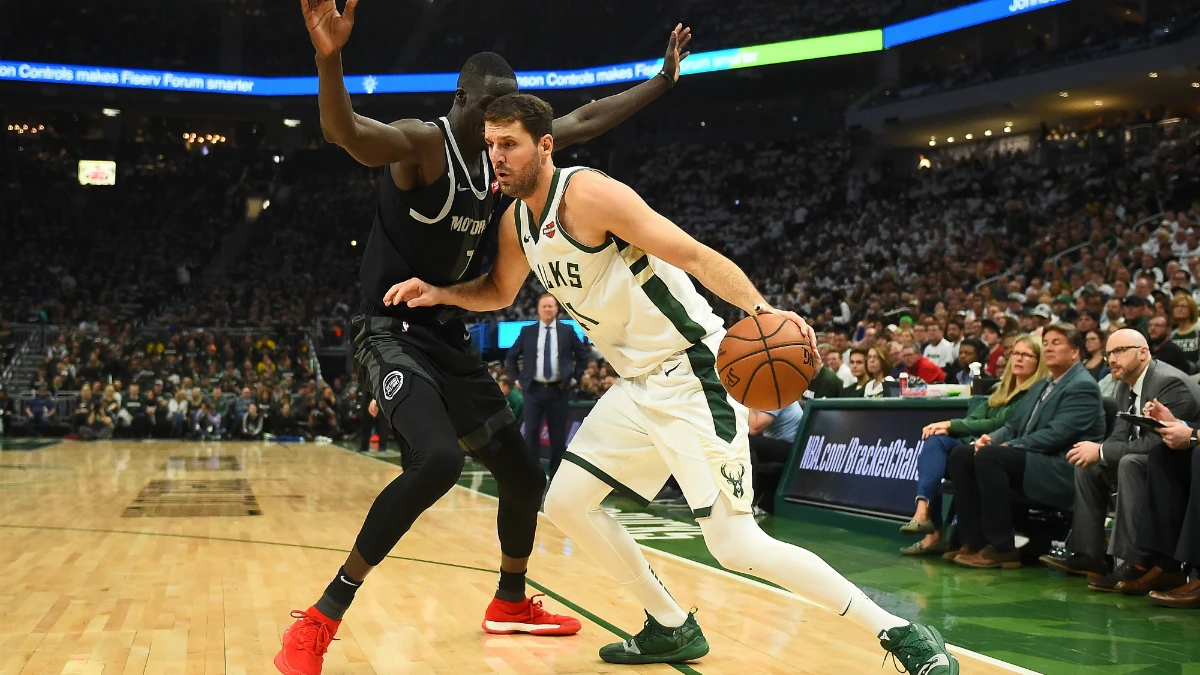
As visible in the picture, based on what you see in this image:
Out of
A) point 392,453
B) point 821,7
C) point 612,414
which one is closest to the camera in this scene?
point 612,414

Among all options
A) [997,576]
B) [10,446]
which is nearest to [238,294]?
[10,446]

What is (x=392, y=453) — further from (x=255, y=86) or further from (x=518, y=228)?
(x=255, y=86)

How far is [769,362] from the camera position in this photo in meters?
3.21

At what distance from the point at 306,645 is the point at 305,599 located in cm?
176

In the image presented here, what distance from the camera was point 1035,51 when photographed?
25172 millimetres

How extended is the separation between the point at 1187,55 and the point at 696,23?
586 inches

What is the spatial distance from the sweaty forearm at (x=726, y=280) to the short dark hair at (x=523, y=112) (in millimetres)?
738

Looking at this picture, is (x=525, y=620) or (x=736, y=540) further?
(x=525, y=620)

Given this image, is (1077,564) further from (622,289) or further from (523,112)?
(523,112)

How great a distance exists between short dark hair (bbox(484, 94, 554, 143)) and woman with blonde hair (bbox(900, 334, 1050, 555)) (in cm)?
421

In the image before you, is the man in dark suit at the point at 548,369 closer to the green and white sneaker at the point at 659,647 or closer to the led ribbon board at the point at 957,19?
the green and white sneaker at the point at 659,647

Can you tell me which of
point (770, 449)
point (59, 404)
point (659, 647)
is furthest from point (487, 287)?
point (59, 404)

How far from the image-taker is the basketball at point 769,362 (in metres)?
3.22

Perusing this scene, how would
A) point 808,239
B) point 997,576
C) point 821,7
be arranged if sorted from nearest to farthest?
point 997,576, point 808,239, point 821,7
